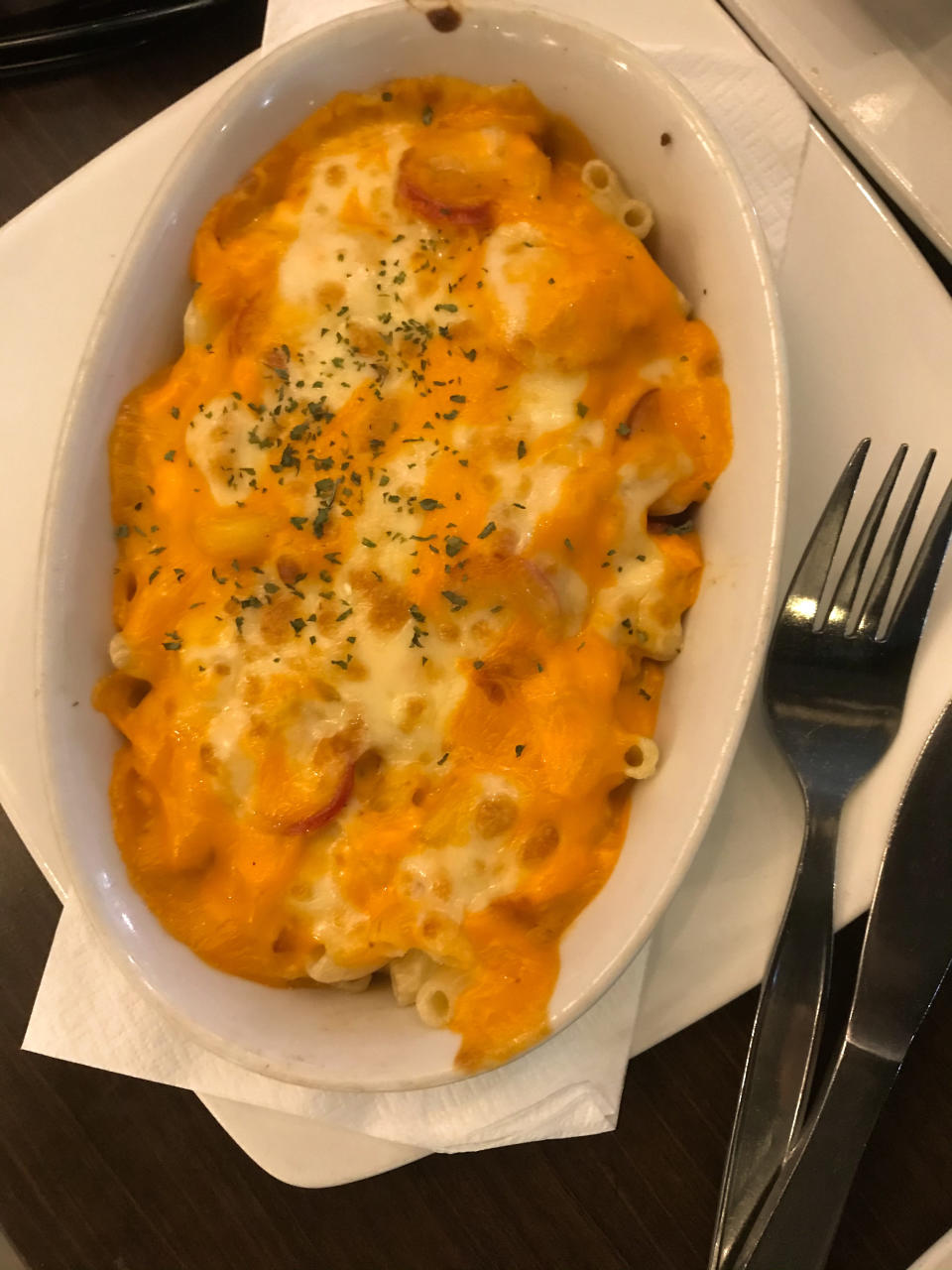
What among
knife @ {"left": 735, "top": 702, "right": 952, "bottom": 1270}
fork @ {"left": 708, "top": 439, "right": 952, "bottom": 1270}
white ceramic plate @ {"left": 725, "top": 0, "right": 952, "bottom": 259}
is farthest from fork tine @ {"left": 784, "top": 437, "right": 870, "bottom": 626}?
white ceramic plate @ {"left": 725, "top": 0, "right": 952, "bottom": 259}

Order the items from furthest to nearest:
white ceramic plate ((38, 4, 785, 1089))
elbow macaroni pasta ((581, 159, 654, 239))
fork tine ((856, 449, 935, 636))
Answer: elbow macaroni pasta ((581, 159, 654, 239)), fork tine ((856, 449, 935, 636)), white ceramic plate ((38, 4, 785, 1089))

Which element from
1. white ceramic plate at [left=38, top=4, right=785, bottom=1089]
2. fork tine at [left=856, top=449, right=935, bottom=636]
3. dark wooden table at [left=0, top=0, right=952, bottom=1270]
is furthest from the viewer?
dark wooden table at [left=0, top=0, right=952, bottom=1270]

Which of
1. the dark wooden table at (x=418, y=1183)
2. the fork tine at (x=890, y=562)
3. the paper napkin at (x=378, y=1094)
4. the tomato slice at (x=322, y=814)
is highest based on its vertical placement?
the fork tine at (x=890, y=562)

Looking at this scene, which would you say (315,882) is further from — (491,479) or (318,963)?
(491,479)

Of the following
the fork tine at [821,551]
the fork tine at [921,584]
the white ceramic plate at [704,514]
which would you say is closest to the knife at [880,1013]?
the fork tine at [921,584]

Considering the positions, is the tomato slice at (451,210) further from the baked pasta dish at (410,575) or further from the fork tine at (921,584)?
the fork tine at (921,584)

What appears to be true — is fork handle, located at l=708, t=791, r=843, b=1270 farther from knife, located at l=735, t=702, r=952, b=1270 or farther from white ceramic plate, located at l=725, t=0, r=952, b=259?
white ceramic plate, located at l=725, t=0, r=952, b=259
